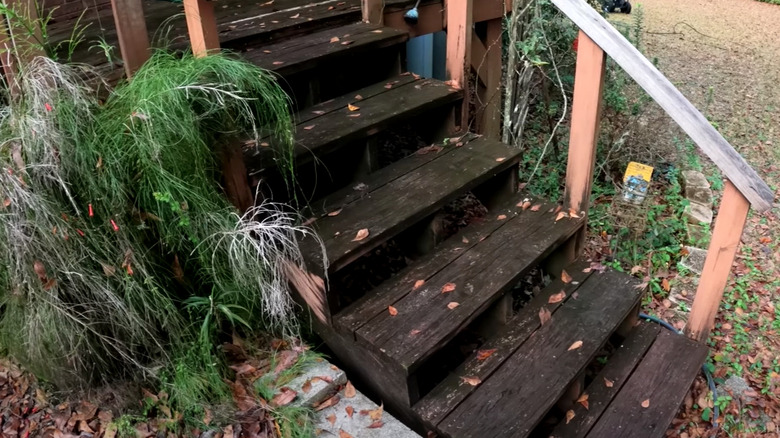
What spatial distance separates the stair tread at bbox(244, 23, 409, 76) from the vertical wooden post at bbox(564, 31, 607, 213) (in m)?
1.00

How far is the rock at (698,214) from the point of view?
392 centimetres

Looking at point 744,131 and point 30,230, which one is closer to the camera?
point 30,230

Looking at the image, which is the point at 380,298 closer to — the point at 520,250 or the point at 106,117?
the point at 520,250

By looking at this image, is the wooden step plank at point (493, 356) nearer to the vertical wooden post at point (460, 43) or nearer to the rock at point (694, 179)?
the vertical wooden post at point (460, 43)

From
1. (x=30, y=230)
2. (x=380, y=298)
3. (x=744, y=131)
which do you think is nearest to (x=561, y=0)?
(x=380, y=298)

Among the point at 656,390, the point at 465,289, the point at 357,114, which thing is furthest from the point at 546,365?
the point at 357,114

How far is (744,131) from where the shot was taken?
17.6 feet

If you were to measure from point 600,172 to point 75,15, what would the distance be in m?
3.67

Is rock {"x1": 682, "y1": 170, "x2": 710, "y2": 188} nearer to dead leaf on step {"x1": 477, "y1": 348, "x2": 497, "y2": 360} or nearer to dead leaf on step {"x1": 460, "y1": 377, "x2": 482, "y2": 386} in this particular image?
dead leaf on step {"x1": 477, "y1": 348, "x2": 497, "y2": 360}

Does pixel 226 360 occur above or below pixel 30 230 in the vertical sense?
below

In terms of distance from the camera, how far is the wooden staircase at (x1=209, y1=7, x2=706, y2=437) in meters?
2.06

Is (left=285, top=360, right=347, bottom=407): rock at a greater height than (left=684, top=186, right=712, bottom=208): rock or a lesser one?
greater

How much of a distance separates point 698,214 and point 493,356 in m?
2.55

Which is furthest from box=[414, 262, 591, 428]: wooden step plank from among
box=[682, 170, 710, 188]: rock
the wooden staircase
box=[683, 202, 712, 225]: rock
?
box=[682, 170, 710, 188]: rock
